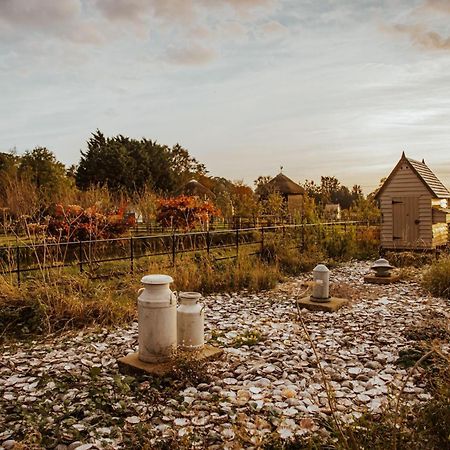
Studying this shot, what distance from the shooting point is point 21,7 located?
5.92m

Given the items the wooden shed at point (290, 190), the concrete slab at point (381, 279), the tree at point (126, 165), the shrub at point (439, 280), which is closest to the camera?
the shrub at point (439, 280)

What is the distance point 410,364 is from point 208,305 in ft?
10.6

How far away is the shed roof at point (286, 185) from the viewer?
111 ft

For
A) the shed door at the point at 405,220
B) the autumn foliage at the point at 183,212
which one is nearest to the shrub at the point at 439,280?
the shed door at the point at 405,220

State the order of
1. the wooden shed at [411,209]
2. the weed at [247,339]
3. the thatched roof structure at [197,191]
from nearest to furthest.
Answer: the weed at [247,339] < the wooden shed at [411,209] < the thatched roof structure at [197,191]

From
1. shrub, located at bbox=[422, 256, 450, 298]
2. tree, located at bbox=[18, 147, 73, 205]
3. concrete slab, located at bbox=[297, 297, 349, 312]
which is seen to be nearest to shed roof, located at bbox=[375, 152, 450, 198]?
shrub, located at bbox=[422, 256, 450, 298]

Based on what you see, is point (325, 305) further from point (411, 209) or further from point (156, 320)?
point (411, 209)

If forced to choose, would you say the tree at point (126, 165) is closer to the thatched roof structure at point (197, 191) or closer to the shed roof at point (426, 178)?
the thatched roof structure at point (197, 191)

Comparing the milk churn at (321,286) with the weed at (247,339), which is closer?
the weed at (247,339)

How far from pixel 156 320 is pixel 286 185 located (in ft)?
102

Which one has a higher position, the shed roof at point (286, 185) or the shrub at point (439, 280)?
the shed roof at point (286, 185)

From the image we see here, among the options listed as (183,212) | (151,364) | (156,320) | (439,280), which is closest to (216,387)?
(151,364)

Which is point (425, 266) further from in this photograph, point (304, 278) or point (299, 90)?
point (299, 90)

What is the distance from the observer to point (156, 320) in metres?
3.92
